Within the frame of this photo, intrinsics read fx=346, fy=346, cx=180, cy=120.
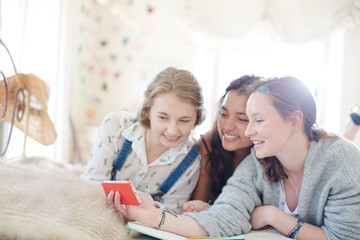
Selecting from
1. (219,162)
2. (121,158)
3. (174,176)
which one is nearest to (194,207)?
(174,176)

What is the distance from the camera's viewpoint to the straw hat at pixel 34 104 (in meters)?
1.79

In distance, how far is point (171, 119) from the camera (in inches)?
62.6

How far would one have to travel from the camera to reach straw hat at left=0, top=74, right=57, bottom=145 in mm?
1792

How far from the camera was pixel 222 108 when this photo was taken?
5.55ft

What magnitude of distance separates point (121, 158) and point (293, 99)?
0.85 metres

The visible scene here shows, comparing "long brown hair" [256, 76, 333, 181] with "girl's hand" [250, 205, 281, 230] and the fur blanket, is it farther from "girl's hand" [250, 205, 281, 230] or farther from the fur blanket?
the fur blanket

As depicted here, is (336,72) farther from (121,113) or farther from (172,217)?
(172,217)

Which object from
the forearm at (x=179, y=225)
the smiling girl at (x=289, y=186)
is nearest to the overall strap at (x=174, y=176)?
the smiling girl at (x=289, y=186)

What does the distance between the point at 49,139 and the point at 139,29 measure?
2631 millimetres

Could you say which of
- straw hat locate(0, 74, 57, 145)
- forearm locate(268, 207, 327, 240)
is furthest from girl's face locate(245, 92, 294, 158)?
straw hat locate(0, 74, 57, 145)

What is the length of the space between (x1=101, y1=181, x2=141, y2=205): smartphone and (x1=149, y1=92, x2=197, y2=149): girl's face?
20.3 inches

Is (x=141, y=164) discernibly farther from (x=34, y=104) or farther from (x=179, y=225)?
(x=34, y=104)

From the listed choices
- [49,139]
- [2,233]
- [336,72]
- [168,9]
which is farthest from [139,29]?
[2,233]

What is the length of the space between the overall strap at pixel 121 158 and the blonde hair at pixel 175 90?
131 mm
